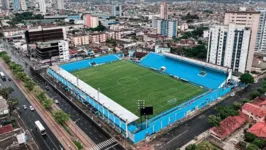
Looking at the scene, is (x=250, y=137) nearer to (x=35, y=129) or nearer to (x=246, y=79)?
(x=246, y=79)

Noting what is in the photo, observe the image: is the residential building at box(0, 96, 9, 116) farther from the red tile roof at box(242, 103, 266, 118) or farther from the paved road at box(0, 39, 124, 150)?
the red tile roof at box(242, 103, 266, 118)

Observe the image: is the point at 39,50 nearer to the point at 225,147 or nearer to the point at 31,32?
the point at 31,32

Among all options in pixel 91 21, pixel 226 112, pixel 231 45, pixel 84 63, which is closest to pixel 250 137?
pixel 226 112

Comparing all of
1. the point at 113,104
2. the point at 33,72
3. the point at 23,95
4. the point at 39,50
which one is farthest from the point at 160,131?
the point at 39,50

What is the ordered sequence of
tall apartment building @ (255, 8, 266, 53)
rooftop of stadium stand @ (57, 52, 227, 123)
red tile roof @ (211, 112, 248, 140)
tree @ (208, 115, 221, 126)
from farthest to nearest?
tall apartment building @ (255, 8, 266, 53) < rooftop of stadium stand @ (57, 52, 227, 123) < tree @ (208, 115, 221, 126) < red tile roof @ (211, 112, 248, 140)

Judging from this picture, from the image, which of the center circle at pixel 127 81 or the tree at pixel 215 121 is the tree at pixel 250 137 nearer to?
the tree at pixel 215 121

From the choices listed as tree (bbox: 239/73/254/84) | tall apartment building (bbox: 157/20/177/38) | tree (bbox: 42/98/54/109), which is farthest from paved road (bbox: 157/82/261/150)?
tall apartment building (bbox: 157/20/177/38)
